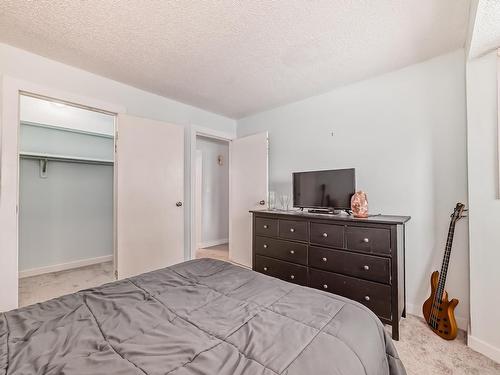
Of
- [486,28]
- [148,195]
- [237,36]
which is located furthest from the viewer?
[148,195]

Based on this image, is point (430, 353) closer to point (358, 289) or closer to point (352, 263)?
point (358, 289)

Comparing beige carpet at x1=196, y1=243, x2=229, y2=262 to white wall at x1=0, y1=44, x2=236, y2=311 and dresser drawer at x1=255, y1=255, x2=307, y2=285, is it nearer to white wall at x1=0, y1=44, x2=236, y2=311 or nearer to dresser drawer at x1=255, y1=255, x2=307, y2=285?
white wall at x1=0, y1=44, x2=236, y2=311

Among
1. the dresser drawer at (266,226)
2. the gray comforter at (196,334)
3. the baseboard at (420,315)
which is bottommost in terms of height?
the baseboard at (420,315)

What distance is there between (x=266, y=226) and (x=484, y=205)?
1915 mm

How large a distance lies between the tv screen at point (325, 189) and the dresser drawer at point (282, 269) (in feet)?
2.40

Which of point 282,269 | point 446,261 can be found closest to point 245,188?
point 282,269

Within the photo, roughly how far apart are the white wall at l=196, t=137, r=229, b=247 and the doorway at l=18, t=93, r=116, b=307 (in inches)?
68.8

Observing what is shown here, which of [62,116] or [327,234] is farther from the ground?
[62,116]

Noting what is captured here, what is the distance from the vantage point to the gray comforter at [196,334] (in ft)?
2.42

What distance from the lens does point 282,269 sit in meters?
2.59

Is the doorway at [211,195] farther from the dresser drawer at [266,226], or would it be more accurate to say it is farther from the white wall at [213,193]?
the dresser drawer at [266,226]

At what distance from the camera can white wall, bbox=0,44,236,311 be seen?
2.05m

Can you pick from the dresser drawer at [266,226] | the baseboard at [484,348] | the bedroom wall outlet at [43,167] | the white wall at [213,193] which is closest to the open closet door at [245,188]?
the dresser drawer at [266,226]

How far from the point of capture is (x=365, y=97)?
263cm
